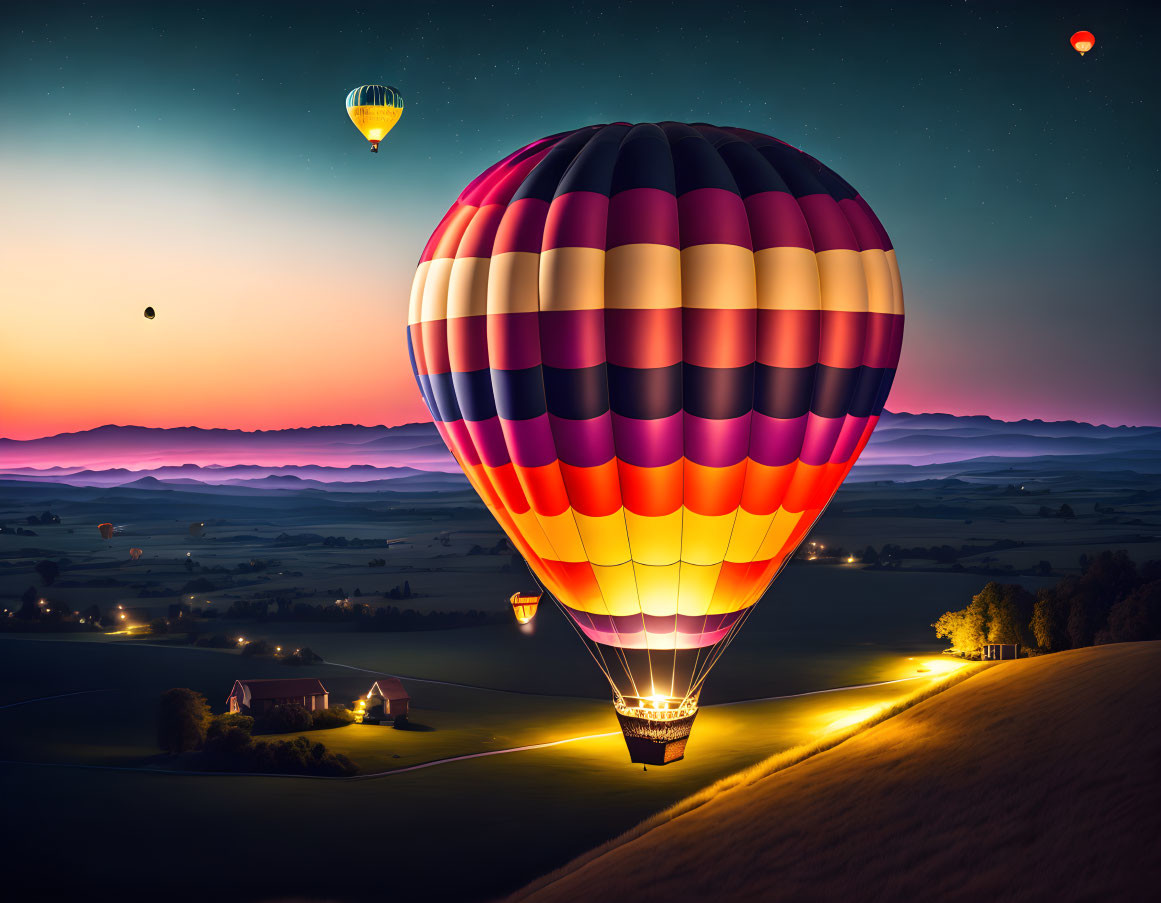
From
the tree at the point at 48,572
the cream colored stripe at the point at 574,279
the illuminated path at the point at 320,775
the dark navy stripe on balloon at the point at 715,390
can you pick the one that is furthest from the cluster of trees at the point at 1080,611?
the tree at the point at 48,572

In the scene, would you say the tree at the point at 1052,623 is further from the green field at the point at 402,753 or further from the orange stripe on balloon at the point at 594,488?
the orange stripe on balloon at the point at 594,488

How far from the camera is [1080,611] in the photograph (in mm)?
49188

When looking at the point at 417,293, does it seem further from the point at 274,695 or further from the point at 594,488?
the point at 274,695

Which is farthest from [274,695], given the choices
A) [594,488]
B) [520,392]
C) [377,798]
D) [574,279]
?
[574,279]

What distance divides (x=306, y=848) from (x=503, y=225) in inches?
660

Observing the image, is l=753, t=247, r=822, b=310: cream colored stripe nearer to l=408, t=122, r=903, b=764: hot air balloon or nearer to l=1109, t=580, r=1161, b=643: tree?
l=408, t=122, r=903, b=764: hot air balloon

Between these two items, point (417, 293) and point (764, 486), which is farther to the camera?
point (417, 293)

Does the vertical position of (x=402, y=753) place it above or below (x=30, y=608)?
below

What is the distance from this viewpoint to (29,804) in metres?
34.2

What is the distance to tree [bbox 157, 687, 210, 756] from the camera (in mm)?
41469

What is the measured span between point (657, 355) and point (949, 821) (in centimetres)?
937

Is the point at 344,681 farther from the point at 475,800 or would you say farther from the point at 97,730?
the point at 475,800

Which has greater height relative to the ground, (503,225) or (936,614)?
(503,225)

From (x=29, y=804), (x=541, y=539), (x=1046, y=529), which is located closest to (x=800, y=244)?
(x=541, y=539)
